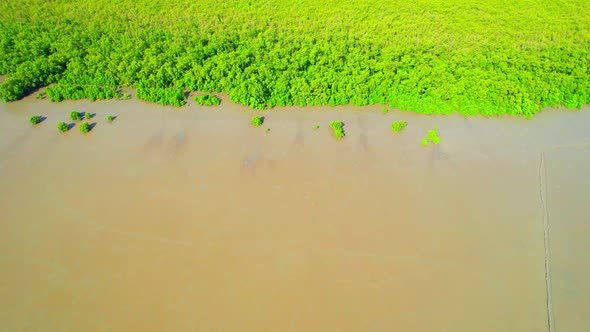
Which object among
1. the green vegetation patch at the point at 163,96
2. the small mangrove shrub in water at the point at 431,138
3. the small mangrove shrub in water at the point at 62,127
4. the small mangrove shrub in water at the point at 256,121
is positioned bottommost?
the small mangrove shrub in water at the point at 431,138

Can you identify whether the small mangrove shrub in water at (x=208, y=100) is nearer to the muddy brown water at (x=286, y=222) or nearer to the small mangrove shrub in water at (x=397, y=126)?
the muddy brown water at (x=286, y=222)

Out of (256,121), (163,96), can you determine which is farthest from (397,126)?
(163,96)

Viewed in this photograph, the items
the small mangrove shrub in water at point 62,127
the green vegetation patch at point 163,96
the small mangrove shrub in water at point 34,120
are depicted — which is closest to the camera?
the small mangrove shrub in water at point 62,127

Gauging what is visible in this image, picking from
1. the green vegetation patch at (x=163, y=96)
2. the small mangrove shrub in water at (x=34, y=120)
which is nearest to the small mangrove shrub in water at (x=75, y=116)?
the small mangrove shrub in water at (x=34, y=120)

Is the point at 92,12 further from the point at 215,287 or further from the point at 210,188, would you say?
the point at 215,287

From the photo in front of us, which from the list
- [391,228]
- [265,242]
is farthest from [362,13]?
[265,242]

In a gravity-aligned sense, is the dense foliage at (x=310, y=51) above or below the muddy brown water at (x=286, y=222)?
above

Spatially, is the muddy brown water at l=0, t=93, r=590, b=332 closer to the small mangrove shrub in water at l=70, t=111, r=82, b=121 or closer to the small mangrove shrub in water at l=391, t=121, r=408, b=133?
the small mangrove shrub in water at l=391, t=121, r=408, b=133
